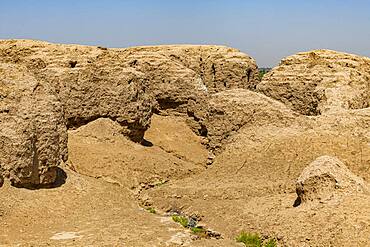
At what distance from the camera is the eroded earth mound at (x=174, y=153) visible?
15.2 meters

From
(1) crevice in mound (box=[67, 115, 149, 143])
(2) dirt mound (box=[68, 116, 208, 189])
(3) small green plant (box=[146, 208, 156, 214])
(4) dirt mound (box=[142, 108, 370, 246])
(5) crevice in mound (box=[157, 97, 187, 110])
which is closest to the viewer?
(4) dirt mound (box=[142, 108, 370, 246])

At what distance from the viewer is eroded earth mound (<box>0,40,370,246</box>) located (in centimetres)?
1525

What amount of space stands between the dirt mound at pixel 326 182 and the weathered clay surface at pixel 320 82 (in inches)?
294

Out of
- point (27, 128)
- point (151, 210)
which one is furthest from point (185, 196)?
point (27, 128)

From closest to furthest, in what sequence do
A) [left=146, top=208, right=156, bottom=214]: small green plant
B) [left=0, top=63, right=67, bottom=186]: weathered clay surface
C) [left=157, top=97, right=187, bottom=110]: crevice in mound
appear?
[left=0, top=63, right=67, bottom=186]: weathered clay surface → [left=146, top=208, right=156, bottom=214]: small green plant → [left=157, top=97, right=187, bottom=110]: crevice in mound

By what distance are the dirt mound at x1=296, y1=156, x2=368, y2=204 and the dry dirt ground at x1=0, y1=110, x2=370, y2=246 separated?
326 millimetres

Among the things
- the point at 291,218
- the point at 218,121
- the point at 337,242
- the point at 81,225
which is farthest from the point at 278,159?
the point at 81,225

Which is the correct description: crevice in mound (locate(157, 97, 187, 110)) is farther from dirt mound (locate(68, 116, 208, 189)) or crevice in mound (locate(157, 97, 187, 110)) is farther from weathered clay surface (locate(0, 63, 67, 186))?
weathered clay surface (locate(0, 63, 67, 186))

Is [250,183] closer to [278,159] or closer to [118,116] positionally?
[278,159]

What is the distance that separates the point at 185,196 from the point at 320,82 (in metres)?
10.4

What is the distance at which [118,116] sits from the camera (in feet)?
79.0

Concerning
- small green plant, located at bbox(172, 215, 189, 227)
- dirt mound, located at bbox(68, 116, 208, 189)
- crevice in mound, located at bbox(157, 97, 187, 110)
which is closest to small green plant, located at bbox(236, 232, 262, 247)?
small green plant, located at bbox(172, 215, 189, 227)

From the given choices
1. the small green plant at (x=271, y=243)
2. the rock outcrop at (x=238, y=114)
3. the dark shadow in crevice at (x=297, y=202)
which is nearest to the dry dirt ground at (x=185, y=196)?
the small green plant at (x=271, y=243)

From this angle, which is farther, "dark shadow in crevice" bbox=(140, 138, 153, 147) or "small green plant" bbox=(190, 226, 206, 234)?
"dark shadow in crevice" bbox=(140, 138, 153, 147)
